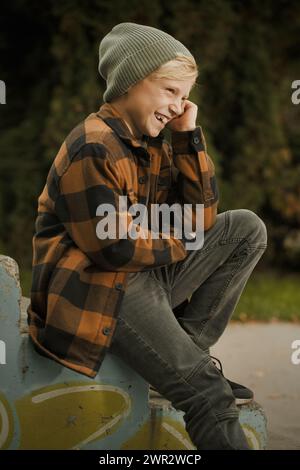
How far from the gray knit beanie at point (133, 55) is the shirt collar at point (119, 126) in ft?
0.18

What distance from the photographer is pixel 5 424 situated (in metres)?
2.54

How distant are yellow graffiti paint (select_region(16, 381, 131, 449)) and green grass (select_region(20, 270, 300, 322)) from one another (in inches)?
134

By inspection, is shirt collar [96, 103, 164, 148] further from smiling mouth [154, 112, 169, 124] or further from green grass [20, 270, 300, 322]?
green grass [20, 270, 300, 322]

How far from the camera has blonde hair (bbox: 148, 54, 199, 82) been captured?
257 cm

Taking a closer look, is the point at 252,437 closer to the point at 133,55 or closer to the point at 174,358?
the point at 174,358

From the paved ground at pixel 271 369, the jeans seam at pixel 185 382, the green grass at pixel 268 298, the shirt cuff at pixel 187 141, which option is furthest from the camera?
the green grass at pixel 268 298

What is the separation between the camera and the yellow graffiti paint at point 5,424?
2.52 meters

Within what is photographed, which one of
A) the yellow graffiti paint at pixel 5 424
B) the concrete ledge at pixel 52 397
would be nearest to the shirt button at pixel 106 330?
the concrete ledge at pixel 52 397

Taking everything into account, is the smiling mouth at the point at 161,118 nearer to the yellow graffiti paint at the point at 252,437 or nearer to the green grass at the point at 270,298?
the yellow graffiti paint at the point at 252,437

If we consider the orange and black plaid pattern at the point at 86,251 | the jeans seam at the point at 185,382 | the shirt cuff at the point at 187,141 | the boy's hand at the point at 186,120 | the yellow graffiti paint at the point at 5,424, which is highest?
the boy's hand at the point at 186,120

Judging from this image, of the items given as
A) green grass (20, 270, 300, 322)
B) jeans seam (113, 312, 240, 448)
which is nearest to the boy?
jeans seam (113, 312, 240, 448)

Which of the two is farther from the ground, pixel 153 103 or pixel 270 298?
pixel 153 103

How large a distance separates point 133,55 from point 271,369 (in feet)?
8.52

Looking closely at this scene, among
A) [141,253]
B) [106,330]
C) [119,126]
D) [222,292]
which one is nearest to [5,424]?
[106,330]
